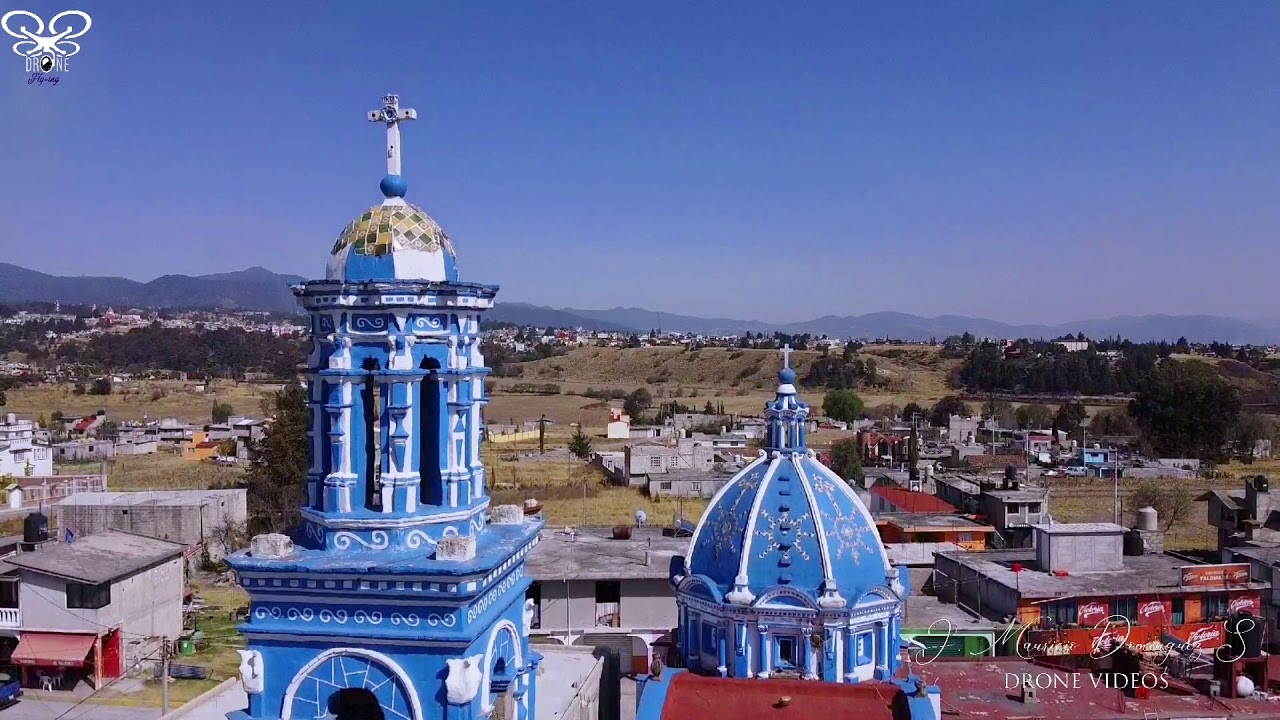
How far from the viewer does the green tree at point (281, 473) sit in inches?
1788

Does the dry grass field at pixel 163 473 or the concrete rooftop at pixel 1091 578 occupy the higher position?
the concrete rooftop at pixel 1091 578

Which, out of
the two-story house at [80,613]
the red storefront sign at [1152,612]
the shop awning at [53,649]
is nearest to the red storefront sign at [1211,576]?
the red storefront sign at [1152,612]

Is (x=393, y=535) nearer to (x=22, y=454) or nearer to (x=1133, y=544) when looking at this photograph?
(x=1133, y=544)

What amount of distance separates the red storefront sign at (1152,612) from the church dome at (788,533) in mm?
12053

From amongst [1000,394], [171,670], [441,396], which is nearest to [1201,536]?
[171,670]

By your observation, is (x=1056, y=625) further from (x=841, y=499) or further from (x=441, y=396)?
(x=441, y=396)

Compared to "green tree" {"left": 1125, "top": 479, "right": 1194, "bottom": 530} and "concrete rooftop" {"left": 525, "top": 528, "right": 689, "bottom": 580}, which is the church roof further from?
"green tree" {"left": 1125, "top": 479, "right": 1194, "bottom": 530}

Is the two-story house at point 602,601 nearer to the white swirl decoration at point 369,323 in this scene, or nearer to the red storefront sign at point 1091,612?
the red storefront sign at point 1091,612

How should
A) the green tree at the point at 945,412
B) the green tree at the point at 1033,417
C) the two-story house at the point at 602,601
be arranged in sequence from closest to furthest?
1. the two-story house at the point at 602,601
2. the green tree at the point at 945,412
3. the green tree at the point at 1033,417

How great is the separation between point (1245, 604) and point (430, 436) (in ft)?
84.7

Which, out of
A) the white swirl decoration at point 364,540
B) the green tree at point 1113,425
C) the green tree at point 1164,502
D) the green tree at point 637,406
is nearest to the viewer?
the white swirl decoration at point 364,540

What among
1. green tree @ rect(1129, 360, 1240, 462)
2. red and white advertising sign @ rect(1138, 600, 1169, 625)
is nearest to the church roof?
red and white advertising sign @ rect(1138, 600, 1169, 625)

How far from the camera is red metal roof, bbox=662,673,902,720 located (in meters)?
14.9

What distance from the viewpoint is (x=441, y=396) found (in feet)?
37.3
